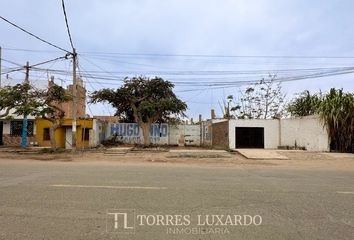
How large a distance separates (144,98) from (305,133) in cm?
1475

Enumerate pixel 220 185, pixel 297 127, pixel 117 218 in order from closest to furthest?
pixel 117 218
pixel 220 185
pixel 297 127

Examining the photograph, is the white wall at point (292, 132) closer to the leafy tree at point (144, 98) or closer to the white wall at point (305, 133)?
the white wall at point (305, 133)

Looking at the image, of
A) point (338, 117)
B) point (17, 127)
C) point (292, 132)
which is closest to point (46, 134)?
point (17, 127)

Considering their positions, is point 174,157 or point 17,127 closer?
point 174,157

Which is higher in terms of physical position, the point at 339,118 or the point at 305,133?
the point at 339,118

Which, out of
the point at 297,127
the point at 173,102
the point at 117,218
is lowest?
the point at 117,218

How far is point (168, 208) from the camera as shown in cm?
749

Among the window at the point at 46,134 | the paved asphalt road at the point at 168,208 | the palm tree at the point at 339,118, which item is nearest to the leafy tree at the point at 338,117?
the palm tree at the point at 339,118

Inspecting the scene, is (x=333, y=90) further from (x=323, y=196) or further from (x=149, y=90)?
(x=323, y=196)

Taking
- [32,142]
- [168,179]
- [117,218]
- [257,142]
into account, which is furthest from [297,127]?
[117,218]

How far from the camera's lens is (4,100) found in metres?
27.5

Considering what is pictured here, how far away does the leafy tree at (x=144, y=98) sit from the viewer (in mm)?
36000

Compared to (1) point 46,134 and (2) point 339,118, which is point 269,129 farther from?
(1) point 46,134

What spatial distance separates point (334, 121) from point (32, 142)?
27124 mm
